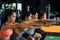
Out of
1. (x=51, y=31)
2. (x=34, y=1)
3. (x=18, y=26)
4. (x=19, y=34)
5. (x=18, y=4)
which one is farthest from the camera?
(x=34, y=1)

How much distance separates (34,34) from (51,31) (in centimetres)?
52

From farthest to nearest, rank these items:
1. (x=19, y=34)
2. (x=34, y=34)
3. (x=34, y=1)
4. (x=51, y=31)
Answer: (x=34, y=1), (x=34, y=34), (x=51, y=31), (x=19, y=34)

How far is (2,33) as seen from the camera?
2586 millimetres

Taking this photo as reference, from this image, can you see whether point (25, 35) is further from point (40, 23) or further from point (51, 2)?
point (51, 2)

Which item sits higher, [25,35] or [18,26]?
[18,26]

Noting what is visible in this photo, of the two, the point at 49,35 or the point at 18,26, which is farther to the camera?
the point at 49,35

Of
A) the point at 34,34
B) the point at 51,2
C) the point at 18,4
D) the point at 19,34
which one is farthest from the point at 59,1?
the point at 19,34

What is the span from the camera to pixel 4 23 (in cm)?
263

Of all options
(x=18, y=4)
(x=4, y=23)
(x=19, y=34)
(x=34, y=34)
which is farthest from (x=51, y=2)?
(x=4, y=23)

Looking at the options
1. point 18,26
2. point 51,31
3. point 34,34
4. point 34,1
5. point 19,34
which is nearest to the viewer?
point 18,26

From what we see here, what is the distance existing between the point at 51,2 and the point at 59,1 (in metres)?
0.38

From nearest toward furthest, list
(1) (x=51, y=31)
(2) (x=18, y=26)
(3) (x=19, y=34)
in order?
(2) (x=18, y=26), (3) (x=19, y=34), (1) (x=51, y=31)

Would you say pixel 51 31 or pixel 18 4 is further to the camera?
pixel 18 4

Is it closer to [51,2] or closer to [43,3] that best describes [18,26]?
[43,3]
